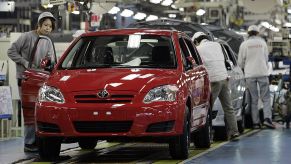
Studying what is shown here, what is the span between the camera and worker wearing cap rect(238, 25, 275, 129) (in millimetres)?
17219

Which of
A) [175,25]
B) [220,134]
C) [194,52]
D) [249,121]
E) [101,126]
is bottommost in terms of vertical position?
[249,121]

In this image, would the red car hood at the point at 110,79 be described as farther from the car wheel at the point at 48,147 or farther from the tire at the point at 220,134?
the tire at the point at 220,134

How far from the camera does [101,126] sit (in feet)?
32.7

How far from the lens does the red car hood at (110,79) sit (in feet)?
32.9

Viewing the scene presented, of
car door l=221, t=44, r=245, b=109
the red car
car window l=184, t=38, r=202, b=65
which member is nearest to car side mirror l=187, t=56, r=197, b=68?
the red car

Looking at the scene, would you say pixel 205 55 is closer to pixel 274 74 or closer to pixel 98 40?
pixel 98 40

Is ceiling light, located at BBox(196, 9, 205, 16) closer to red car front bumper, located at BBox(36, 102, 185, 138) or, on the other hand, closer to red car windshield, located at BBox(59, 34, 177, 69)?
red car windshield, located at BBox(59, 34, 177, 69)

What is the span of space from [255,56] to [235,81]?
2393 mm

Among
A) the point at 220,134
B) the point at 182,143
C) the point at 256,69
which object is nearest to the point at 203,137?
the point at 220,134

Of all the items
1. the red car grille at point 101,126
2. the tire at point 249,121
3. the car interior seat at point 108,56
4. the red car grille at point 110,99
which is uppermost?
the car interior seat at point 108,56

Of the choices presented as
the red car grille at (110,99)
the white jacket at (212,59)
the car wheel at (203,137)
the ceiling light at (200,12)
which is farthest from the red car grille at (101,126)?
the ceiling light at (200,12)

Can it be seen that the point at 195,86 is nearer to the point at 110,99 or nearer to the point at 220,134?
the point at 110,99

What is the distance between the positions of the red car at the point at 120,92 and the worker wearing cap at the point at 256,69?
228 inches

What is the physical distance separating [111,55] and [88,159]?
4.76 ft
